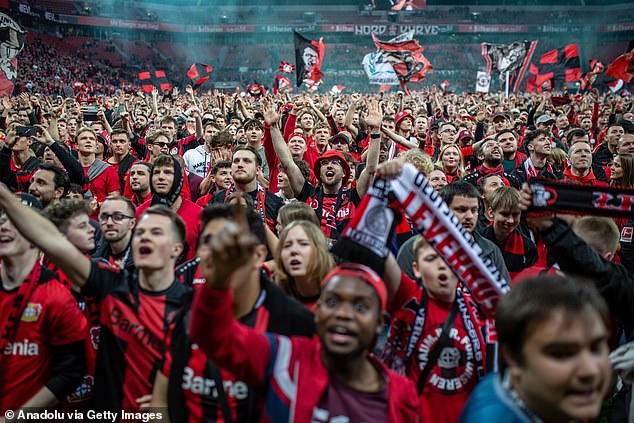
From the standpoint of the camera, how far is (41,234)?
8.50ft

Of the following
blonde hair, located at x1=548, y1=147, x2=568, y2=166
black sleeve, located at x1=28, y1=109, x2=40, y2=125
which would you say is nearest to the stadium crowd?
blonde hair, located at x1=548, y1=147, x2=568, y2=166

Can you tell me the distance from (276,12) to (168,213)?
185 ft

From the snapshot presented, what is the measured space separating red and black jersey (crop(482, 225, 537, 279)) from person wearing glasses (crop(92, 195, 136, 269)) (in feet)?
9.26

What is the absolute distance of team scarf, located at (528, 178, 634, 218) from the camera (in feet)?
8.39

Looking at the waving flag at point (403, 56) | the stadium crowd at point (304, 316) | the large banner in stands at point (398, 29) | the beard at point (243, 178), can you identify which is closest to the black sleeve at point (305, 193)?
the beard at point (243, 178)

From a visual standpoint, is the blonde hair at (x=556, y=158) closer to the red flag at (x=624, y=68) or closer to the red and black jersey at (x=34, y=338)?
the red flag at (x=624, y=68)

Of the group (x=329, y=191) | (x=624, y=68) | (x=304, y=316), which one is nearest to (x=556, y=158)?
(x=624, y=68)

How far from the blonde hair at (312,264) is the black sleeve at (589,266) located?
1156mm

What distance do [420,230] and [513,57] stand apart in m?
17.1

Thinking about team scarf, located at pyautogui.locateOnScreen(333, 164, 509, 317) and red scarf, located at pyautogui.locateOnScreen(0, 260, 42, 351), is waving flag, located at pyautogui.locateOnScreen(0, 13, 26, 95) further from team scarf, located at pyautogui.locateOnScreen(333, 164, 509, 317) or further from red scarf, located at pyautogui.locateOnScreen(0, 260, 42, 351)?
team scarf, located at pyautogui.locateOnScreen(333, 164, 509, 317)

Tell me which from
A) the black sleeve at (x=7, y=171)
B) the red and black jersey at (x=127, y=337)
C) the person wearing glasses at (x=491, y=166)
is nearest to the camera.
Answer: the red and black jersey at (x=127, y=337)

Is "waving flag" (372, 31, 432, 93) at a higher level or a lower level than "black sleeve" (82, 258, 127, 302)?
higher

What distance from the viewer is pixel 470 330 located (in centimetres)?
266

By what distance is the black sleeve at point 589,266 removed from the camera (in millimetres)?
2535
